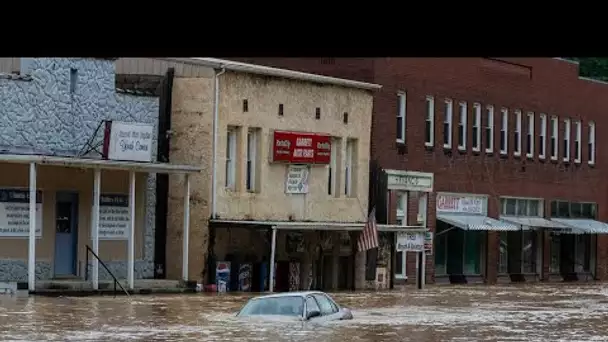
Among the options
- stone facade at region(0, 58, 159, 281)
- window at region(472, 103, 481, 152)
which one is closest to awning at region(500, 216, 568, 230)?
window at region(472, 103, 481, 152)

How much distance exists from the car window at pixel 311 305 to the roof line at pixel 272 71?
12462 mm

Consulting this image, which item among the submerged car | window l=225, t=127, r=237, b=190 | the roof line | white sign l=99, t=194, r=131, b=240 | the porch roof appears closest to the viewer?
the submerged car

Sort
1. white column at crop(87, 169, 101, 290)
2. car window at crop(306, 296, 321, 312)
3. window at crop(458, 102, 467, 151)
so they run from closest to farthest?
1. car window at crop(306, 296, 321, 312)
2. white column at crop(87, 169, 101, 290)
3. window at crop(458, 102, 467, 151)

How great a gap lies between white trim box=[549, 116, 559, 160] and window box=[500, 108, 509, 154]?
4.33m

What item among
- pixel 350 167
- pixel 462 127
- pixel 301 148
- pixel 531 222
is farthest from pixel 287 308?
pixel 531 222

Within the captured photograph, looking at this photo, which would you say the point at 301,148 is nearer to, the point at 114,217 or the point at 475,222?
the point at 114,217

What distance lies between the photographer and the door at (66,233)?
141 feet

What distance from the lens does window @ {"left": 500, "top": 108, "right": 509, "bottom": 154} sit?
63.9 metres

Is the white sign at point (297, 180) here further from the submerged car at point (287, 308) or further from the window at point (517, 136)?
the window at point (517, 136)

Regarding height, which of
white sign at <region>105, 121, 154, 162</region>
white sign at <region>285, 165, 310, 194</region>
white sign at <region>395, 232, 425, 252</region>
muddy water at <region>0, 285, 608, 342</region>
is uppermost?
white sign at <region>105, 121, 154, 162</region>

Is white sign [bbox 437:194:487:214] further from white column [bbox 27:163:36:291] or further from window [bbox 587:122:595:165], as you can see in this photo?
white column [bbox 27:163:36:291]

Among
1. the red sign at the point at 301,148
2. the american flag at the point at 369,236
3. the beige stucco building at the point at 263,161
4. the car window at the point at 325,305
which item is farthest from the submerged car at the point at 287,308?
the american flag at the point at 369,236
